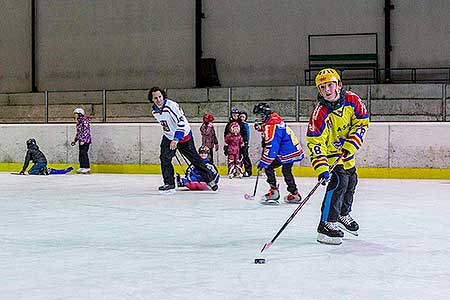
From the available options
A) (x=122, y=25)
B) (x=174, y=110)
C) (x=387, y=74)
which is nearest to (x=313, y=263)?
(x=174, y=110)

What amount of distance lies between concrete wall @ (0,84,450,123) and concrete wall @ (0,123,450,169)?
8.67 ft

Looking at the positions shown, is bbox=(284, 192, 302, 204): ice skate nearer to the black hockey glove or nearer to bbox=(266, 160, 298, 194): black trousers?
bbox=(266, 160, 298, 194): black trousers

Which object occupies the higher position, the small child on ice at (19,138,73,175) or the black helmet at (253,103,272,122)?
the black helmet at (253,103,272,122)

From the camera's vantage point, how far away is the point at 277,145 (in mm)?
7395

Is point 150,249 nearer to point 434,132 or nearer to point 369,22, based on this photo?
point 434,132

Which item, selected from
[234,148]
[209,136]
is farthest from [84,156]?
[234,148]

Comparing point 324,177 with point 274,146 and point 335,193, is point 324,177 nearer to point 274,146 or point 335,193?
point 335,193

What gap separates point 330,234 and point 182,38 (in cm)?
1435

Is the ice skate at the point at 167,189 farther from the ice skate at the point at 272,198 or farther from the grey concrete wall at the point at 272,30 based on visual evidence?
the grey concrete wall at the point at 272,30

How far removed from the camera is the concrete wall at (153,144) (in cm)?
1174

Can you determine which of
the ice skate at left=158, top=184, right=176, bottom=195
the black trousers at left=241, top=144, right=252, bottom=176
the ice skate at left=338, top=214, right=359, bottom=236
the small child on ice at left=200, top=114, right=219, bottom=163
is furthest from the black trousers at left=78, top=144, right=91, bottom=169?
the ice skate at left=338, top=214, right=359, bottom=236

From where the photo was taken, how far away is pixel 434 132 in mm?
11750

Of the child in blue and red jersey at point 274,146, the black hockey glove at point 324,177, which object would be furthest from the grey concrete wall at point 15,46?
the black hockey glove at point 324,177

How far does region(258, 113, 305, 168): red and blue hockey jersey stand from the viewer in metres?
7.32
